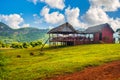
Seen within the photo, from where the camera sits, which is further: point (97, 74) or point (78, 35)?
point (78, 35)

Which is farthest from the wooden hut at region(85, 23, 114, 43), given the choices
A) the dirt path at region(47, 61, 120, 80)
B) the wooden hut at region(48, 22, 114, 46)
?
the dirt path at region(47, 61, 120, 80)

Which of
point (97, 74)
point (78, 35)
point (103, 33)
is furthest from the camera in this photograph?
point (103, 33)

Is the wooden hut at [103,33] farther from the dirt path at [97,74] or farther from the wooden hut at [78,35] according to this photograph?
the dirt path at [97,74]

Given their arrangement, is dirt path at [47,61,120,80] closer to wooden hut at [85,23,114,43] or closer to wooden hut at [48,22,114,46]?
wooden hut at [48,22,114,46]

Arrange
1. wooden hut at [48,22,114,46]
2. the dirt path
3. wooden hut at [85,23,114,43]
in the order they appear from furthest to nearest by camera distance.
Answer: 1. wooden hut at [85,23,114,43]
2. wooden hut at [48,22,114,46]
3. the dirt path

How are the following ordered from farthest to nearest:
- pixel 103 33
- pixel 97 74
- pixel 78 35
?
pixel 103 33, pixel 78 35, pixel 97 74

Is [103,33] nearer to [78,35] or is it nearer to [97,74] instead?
[78,35]

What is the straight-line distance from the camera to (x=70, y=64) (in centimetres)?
3391

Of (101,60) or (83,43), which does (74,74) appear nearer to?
(101,60)

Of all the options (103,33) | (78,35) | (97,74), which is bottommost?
(97,74)

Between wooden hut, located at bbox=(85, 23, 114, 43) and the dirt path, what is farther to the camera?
wooden hut, located at bbox=(85, 23, 114, 43)

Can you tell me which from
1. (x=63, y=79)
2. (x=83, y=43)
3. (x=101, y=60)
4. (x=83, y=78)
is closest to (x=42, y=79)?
(x=63, y=79)

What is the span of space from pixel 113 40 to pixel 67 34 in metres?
13.1

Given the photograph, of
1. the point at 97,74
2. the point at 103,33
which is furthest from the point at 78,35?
the point at 97,74
